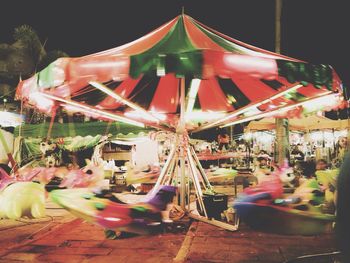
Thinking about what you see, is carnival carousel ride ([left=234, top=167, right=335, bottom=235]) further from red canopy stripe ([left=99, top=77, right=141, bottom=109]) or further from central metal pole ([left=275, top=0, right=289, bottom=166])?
central metal pole ([left=275, top=0, right=289, bottom=166])

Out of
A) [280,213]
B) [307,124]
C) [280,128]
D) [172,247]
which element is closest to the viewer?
[280,213]

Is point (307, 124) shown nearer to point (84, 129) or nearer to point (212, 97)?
point (212, 97)

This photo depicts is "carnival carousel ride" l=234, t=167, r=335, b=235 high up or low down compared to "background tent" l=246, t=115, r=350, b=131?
down

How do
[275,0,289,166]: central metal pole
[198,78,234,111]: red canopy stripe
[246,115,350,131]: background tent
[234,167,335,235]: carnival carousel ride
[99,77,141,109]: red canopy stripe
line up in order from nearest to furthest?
[234,167,335,235]: carnival carousel ride
[99,77,141,109]: red canopy stripe
[198,78,234,111]: red canopy stripe
[275,0,289,166]: central metal pole
[246,115,350,131]: background tent

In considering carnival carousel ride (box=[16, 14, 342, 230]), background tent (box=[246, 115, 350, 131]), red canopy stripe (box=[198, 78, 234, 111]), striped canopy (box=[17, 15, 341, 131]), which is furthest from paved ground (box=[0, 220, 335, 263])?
background tent (box=[246, 115, 350, 131])

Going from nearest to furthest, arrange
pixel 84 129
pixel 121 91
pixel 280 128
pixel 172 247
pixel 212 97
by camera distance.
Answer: pixel 172 247, pixel 121 91, pixel 212 97, pixel 280 128, pixel 84 129

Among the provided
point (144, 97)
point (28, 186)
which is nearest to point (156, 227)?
point (28, 186)

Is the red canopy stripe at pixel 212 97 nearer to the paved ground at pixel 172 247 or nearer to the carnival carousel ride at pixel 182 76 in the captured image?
the carnival carousel ride at pixel 182 76

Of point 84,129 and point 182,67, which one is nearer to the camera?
point 182,67

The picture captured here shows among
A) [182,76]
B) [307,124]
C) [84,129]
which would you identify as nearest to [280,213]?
[182,76]

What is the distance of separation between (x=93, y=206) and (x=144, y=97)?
415 centimetres

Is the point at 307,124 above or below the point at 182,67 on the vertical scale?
above

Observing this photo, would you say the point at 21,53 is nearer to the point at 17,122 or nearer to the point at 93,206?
the point at 17,122

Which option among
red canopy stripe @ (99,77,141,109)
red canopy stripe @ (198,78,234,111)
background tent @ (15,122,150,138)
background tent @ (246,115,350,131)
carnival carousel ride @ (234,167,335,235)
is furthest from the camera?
background tent @ (246,115,350,131)
